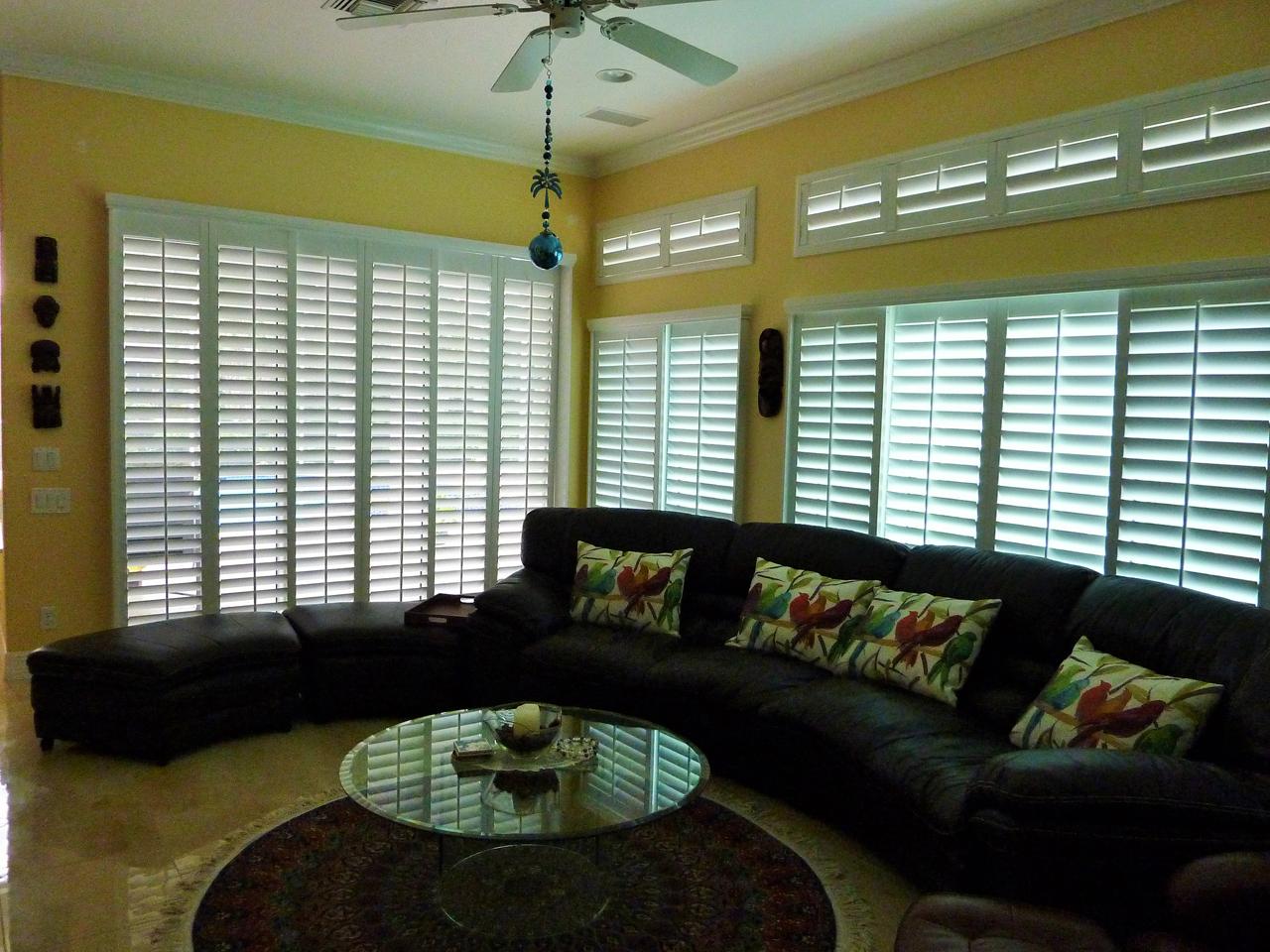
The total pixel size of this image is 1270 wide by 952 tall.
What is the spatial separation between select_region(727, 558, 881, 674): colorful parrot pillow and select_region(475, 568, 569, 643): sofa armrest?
86cm

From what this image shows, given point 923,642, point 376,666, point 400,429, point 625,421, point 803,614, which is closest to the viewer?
point 923,642

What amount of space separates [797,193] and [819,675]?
7.68 feet

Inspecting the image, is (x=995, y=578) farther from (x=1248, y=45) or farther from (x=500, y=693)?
(x=500, y=693)

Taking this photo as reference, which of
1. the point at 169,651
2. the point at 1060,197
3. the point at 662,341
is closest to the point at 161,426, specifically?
the point at 169,651

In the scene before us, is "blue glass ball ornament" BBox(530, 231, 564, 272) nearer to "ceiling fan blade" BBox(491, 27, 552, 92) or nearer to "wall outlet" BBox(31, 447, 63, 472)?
"ceiling fan blade" BBox(491, 27, 552, 92)

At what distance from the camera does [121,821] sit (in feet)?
9.87

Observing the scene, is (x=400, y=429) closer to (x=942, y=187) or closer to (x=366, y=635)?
(x=366, y=635)

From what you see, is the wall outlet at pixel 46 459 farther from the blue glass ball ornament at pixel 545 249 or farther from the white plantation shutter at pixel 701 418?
the white plantation shutter at pixel 701 418

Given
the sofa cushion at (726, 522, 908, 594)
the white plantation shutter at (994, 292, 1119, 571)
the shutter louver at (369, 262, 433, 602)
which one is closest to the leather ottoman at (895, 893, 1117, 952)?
the white plantation shutter at (994, 292, 1119, 571)

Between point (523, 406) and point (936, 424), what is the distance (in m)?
2.64

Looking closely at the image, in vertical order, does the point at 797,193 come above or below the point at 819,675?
above

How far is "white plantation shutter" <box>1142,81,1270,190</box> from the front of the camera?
109 inches

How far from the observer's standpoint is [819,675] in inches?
133

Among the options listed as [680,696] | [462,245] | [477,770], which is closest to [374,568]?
[462,245]
